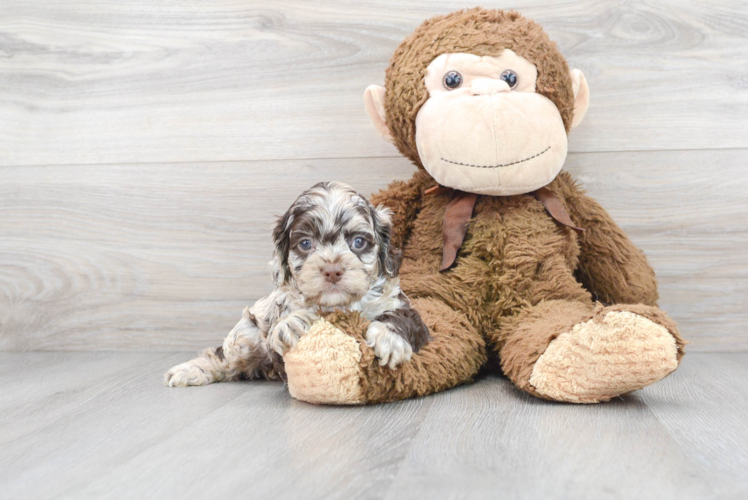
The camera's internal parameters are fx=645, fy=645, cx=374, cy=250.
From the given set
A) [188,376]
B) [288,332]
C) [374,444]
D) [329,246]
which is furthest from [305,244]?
[188,376]

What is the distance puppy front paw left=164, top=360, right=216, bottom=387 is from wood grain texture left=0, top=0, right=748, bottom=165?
0.75m

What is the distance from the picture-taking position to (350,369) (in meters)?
1.32

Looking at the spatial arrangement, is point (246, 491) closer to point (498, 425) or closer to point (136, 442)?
point (136, 442)

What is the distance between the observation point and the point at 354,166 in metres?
2.09

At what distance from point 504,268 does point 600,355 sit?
0.43 m

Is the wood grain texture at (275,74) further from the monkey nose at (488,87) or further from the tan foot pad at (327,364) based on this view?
the tan foot pad at (327,364)

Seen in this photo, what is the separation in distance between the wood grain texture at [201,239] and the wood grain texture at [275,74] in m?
0.06

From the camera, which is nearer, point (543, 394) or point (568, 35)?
point (543, 394)

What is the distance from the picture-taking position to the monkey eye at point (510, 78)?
1.63 m

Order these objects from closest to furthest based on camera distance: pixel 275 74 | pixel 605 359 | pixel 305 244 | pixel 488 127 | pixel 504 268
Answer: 1. pixel 605 359
2. pixel 305 244
3. pixel 488 127
4. pixel 504 268
5. pixel 275 74

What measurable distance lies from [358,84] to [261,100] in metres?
0.33

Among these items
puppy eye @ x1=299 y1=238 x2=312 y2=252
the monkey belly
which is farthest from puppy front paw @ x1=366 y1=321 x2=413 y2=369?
the monkey belly

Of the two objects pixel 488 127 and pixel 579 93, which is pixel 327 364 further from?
pixel 579 93

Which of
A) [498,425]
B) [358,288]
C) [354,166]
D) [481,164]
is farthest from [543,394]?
[354,166]
